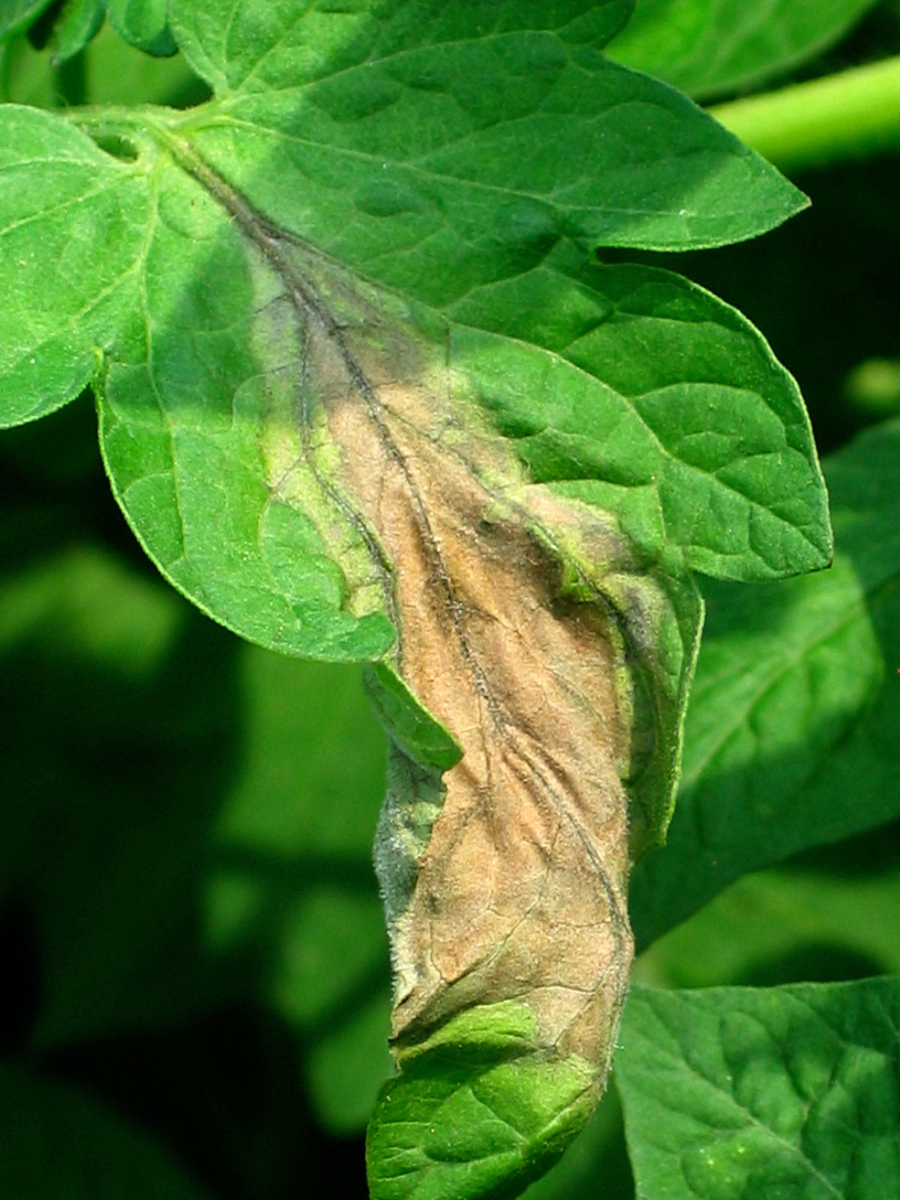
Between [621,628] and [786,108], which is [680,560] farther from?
[786,108]

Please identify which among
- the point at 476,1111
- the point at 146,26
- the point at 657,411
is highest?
the point at 146,26

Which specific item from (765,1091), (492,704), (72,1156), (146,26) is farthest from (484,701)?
(72,1156)

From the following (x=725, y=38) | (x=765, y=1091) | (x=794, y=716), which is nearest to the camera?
(x=765, y=1091)

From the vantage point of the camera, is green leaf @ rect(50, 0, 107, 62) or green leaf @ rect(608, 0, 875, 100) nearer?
green leaf @ rect(50, 0, 107, 62)

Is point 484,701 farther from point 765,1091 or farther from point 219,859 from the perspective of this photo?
point 219,859

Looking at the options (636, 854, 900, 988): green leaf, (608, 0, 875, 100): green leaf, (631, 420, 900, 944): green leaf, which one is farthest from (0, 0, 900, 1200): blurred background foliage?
(631, 420, 900, 944): green leaf

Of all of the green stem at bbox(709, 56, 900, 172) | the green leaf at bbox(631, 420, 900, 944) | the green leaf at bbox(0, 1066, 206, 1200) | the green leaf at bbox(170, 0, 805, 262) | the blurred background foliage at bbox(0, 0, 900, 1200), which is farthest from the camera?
the green leaf at bbox(0, 1066, 206, 1200)

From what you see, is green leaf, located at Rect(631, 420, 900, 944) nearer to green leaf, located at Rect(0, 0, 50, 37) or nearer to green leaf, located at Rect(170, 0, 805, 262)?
green leaf, located at Rect(170, 0, 805, 262)
